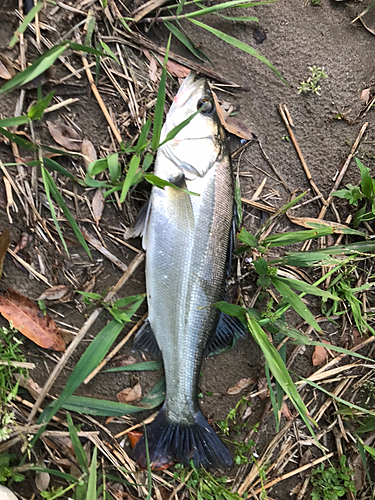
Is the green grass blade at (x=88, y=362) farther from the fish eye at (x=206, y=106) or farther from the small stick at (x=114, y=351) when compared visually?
the fish eye at (x=206, y=106)

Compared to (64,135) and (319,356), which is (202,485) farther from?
(64,135)

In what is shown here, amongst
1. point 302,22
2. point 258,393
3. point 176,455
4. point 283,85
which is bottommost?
point 176,455

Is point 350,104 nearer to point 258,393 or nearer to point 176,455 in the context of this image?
point 258,393

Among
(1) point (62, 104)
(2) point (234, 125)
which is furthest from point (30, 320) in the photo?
(2) point (234, 125)

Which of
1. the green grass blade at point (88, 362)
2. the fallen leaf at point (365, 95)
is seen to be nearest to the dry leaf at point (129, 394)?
the green grass blade at point (88, 362)

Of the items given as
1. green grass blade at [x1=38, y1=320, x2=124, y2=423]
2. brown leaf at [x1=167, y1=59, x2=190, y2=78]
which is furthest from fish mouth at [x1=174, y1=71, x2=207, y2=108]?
green grass blade at [x1=38, y1=320, x2=124, y2=423]

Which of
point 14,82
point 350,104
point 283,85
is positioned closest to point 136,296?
point 14,82
